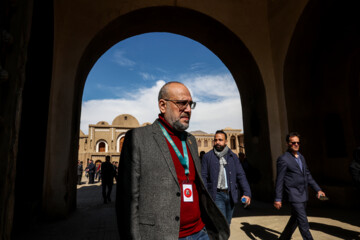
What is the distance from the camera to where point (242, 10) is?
24.3ft

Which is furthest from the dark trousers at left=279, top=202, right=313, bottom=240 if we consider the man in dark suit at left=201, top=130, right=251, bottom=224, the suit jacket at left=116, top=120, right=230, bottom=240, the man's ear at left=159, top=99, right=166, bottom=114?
the man's ear at left=159, top=99, right=166, bottom=114

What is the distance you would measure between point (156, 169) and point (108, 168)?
710cm

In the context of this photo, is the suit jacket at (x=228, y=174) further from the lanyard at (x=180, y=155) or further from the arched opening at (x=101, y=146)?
the arched opening at (x=101, y=146)

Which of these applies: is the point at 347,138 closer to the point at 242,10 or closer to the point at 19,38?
the point at 242,10

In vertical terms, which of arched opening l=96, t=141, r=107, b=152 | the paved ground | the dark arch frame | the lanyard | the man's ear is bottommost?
the paved ground

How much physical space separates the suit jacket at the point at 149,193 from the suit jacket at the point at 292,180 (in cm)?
194

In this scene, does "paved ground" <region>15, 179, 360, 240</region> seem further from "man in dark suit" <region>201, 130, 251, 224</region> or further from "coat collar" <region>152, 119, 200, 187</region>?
"coat collar" <region>152, 119, 200, 187</region>

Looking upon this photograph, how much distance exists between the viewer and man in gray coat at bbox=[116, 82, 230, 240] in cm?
148

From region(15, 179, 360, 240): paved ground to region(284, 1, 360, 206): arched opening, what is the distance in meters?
1.40

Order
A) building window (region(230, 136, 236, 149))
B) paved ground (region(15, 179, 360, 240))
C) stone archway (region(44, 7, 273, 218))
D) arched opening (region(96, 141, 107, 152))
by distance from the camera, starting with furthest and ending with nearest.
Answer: building window (region(230, 136, 236, 149)) < arched opening (region(96, 141, 107, 152)) < stone archway (region(44, 7, 273, 218)) < paved ground (region(15, 179, 360, 240))

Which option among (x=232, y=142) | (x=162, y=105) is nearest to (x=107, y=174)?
(x=162, y=105)

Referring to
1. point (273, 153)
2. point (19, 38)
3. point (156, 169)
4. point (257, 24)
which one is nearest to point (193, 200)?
point (156, 169)

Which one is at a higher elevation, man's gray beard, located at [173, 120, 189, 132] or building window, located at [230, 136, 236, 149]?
building window, located at [230, 136, 236, 149]

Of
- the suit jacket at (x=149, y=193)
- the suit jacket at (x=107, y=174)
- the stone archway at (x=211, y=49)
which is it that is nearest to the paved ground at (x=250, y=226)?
the stone archway at (x=211, y=49)
